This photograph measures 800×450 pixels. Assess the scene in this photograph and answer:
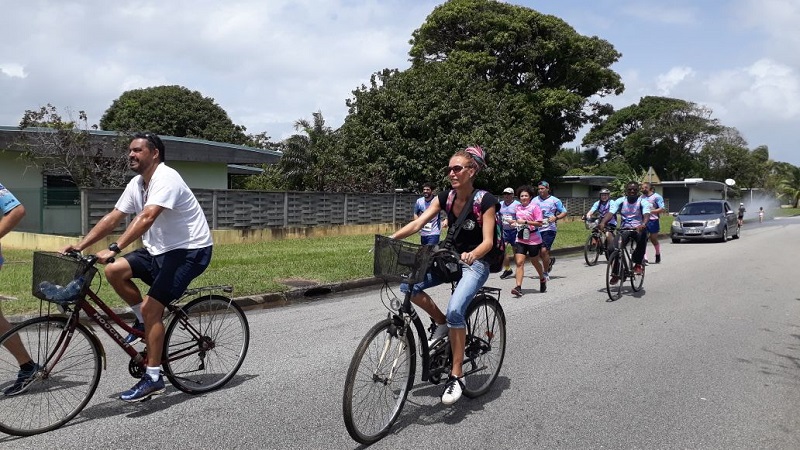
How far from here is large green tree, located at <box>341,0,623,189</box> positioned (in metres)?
27.0

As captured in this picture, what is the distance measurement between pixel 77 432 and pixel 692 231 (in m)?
22.3

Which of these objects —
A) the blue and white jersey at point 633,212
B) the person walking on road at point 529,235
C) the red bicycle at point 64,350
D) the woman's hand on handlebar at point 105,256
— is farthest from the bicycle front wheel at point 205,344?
the blue and white jersey at point 633,212

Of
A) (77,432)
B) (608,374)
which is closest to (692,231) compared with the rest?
(608,374)

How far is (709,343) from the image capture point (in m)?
7.08

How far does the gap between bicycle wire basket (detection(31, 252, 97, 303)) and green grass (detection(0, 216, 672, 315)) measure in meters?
2.53

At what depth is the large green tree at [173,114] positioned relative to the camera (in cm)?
4434

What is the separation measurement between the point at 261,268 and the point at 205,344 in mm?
7140

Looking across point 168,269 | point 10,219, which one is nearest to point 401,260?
point 168,269

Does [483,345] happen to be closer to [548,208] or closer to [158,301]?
[158,301]

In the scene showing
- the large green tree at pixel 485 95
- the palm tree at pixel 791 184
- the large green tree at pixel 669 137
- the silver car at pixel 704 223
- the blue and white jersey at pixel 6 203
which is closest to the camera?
the blue and white jersey at pixel 6 203

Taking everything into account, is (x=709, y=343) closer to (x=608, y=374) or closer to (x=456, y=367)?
(x=608, y=374)

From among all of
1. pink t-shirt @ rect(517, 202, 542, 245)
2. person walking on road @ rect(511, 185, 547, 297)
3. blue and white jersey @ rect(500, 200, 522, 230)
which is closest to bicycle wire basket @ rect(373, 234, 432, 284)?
person walking on road @ rect(511, 185, 547, 297)

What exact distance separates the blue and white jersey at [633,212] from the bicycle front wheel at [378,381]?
7723 millimetres

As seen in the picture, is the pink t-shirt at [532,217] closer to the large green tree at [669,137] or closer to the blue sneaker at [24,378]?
the blue sneaker at [24,378]
